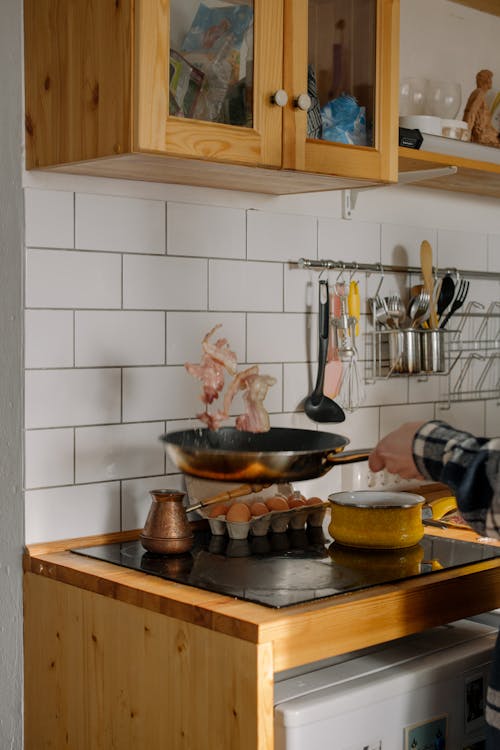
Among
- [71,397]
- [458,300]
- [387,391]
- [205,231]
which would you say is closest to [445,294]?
[458,300]

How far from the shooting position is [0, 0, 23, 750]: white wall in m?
1.88

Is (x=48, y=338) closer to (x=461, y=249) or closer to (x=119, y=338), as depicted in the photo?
(x=119, y=338)

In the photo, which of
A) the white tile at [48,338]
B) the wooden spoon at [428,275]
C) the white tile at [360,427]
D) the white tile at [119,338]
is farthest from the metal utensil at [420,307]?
the white tile at [48,338]

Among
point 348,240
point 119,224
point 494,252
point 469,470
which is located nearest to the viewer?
point 469,470

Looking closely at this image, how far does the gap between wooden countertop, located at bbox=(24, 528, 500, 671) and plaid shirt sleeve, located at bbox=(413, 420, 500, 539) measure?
1.01 feet

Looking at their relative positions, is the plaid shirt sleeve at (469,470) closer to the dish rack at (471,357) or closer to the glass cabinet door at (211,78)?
the glass cabinet door at (211,78)

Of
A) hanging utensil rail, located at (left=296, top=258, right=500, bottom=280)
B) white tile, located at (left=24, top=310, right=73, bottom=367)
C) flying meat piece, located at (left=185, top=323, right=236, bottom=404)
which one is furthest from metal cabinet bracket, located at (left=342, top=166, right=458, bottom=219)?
white tile, located at (left=24, top=310, right=73, bottom=367)

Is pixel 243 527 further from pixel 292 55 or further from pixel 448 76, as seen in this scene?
pixel 448 76

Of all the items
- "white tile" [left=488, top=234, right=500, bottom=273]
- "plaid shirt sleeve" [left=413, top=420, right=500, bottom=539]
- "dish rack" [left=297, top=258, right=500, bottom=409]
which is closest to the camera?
"plaid shirt sleeve" [left=413, top=420, right=500, bottom=539]

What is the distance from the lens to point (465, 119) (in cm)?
247

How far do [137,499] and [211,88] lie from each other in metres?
0.82

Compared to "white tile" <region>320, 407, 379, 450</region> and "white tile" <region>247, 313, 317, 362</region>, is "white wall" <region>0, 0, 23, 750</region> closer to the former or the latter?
"white tile" <region>247, 313, 317, 362</region>

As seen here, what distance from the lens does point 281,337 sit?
7.52ft

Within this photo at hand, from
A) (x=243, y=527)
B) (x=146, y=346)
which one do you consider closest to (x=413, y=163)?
(x=146, y=346)
